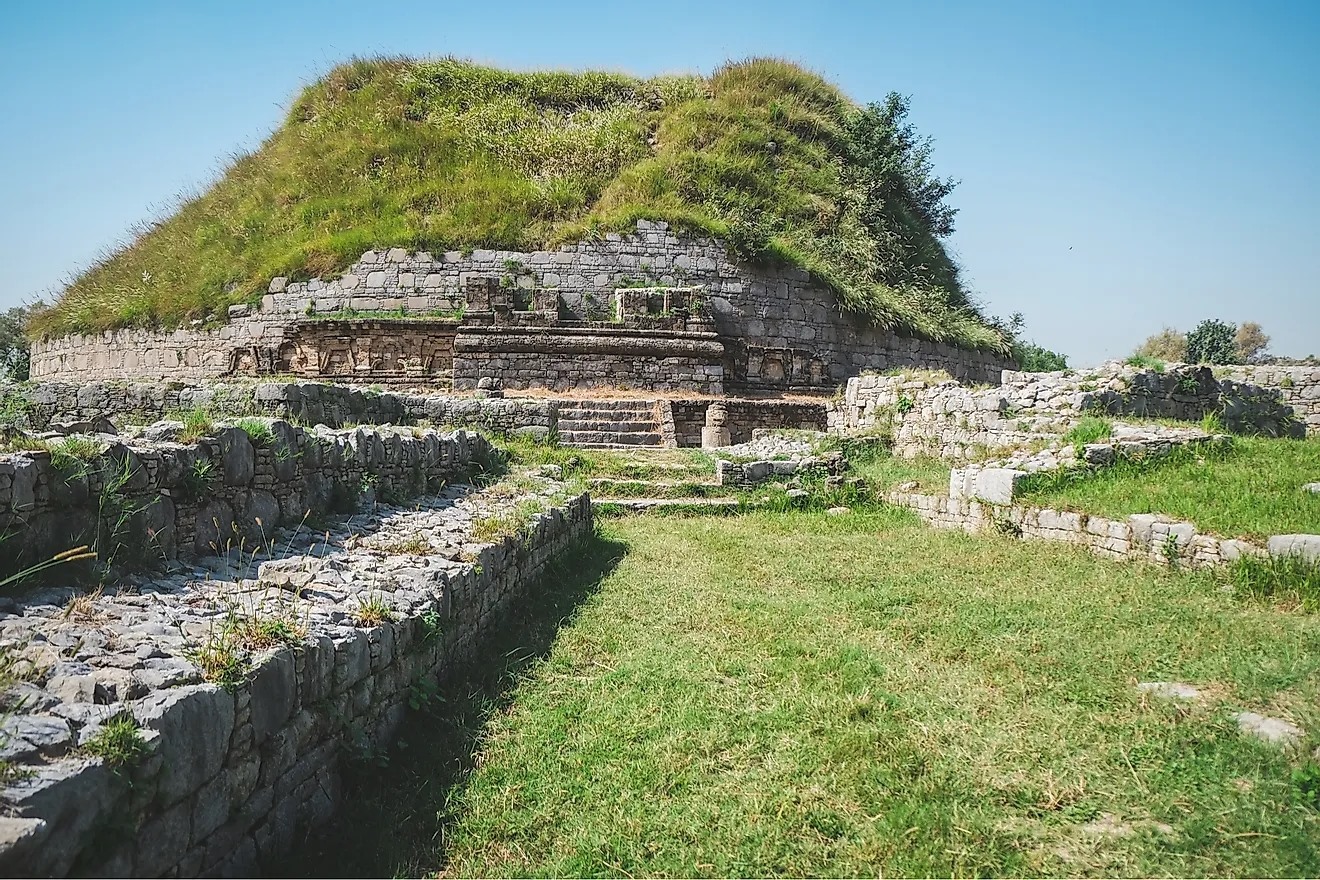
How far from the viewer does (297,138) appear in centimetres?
2123

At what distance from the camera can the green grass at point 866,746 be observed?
263 centimetres

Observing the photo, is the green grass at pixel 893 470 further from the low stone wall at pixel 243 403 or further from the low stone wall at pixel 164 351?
the low stone wall at pixel 164 351

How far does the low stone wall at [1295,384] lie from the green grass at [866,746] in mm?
9708

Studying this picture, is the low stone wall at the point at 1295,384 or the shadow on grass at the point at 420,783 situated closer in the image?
the shadow on grass at the point at 420,783

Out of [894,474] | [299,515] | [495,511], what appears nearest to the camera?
[299,515]

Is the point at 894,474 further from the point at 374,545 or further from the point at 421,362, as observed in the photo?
the point at 421,362

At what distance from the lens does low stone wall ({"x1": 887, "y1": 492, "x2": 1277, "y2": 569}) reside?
17.8ft

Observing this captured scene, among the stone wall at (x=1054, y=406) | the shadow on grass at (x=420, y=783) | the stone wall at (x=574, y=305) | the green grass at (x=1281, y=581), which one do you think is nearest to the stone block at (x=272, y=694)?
the shadow on grass at (x=420, y=783)

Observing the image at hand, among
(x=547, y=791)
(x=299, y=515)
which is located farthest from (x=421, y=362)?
(x=547, y=791)

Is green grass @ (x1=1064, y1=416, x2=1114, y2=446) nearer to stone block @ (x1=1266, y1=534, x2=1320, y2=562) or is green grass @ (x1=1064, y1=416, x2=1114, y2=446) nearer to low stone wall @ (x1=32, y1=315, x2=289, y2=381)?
stone block @ (x1=1266, y1=534, x2=1320, y2=562)

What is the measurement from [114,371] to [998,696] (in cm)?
2086

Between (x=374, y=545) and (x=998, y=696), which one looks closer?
(x=998, y=696)

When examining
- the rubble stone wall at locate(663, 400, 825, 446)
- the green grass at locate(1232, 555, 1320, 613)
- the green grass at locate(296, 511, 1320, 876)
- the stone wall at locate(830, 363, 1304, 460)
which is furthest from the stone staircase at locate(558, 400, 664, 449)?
the green grass at locate(1232, 555, 1320, 613)

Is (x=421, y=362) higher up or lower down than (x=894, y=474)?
higher up
